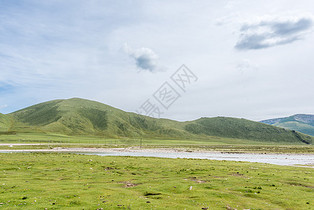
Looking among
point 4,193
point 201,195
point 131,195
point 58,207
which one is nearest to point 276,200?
point 201,195

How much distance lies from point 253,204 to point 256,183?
9.27m

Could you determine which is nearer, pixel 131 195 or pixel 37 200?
pixel 37 200

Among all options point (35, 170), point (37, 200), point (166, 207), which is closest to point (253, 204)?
point (166, 207)

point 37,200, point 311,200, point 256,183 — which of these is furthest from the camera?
point 256,183

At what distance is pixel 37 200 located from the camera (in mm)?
17938

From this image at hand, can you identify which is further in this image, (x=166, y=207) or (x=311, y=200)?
(x=311, y=200)

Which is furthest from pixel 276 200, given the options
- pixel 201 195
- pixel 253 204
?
pixel 201 195

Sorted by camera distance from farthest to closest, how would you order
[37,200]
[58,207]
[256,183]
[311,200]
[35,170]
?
1. [35,170]
2. [256,183]
3. [311,200]
4. [37,200]
5. [58,207]

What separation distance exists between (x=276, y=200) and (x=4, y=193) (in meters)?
23.8

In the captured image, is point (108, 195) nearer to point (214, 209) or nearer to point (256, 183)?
point (214, 209)

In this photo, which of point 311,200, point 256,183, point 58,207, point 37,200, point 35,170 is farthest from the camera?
point 35,170

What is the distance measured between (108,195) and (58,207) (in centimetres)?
457

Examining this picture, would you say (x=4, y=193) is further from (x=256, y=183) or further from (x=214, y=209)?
(x=256, y=183)

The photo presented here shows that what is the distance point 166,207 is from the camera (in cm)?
1670
